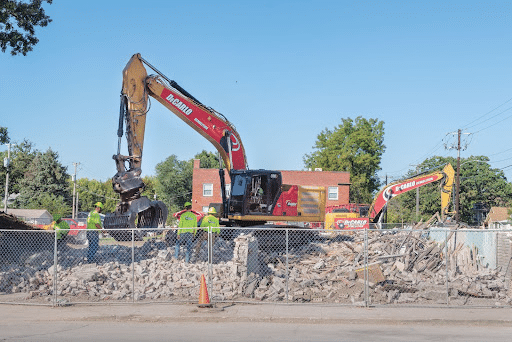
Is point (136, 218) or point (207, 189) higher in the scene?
point (207, 189)

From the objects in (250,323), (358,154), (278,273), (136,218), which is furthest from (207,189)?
(250,323)

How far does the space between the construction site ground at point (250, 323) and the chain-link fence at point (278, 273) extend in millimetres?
645

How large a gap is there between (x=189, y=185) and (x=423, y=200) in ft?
98.9

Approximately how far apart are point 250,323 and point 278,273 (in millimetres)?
3282

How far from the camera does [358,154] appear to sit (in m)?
54.8

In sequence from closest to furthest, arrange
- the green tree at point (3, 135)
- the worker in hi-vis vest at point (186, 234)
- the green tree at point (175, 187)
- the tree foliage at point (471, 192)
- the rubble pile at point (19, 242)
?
the worker in hi-vis vest at point (186, 234) < the rubble pile at point (19, 242) < the green tree at point (3, 135) < the tree foliage at point (471, 192) < the green tree at point (175, 187)

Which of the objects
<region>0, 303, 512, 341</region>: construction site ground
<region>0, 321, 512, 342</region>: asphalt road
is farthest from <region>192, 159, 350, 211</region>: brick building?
<region>0, 321, 512, 342</region>: asphalt road

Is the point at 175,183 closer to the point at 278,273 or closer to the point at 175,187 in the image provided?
the point at 175,187

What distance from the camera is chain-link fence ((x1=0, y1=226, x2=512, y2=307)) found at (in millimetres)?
12602

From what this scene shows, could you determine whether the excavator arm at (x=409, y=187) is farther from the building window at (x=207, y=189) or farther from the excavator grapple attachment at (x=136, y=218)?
the building window at (x=207, y=189)

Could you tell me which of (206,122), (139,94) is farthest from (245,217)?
(139,94)

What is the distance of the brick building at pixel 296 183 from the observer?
49438 mm

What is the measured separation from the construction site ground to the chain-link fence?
0.65 metres

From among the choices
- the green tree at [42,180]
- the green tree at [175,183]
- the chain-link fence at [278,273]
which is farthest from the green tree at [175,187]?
the chain-link fence at [278,273]
